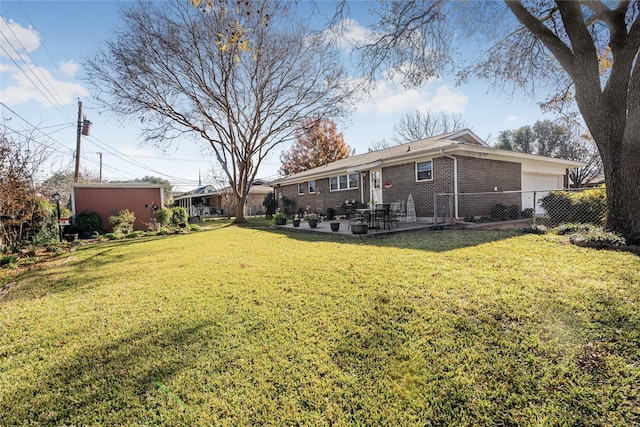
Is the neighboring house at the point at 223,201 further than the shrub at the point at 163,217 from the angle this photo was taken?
Yes

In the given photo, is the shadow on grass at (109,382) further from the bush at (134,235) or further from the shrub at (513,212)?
the shrub at (513,212)

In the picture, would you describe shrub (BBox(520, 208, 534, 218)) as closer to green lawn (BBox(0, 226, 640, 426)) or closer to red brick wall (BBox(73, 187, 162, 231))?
green lawn (BBox(0, 226, 640, 426))

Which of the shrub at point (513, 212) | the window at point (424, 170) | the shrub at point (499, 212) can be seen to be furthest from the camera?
the shrub at point (513, 212)

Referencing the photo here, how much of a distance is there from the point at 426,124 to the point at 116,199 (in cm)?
2977

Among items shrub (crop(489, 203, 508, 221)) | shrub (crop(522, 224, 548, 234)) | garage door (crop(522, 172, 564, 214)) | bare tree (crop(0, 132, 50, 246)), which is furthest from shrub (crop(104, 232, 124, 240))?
garage door (crop(522, 172, 564, 214))

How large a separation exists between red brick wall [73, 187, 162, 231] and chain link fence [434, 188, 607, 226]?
16201 millimetres

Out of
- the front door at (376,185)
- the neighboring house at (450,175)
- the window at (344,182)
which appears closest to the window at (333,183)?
the window at (344,182)

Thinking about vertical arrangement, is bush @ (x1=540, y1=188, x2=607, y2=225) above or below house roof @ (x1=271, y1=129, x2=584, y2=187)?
below

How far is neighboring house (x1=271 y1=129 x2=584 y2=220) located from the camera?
37.3 ft

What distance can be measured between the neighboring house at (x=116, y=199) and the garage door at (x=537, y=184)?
66.5 feet

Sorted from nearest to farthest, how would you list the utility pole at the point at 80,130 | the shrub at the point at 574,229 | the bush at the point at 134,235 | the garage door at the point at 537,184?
the shrub at the point at 574,229 → the bush at the point at 134,235 → the garage door at the point at 537,184 → the utility pole at the point at 80,130

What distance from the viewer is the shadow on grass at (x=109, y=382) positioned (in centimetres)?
213

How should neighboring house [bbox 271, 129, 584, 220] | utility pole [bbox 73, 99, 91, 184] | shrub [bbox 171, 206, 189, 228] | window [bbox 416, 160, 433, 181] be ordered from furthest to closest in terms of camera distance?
utility pole [bbox 73, 99, 91, 184] → shrub [bbox 171, 206, 189, 228] → window [bbox 416, 160, 433, 181] → neighboring house [bbox 271, 129, 584, 220]

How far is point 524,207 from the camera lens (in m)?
13.7
